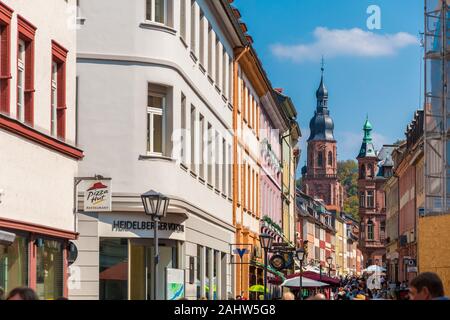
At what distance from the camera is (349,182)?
513 ft

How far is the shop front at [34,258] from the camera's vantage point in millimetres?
18141

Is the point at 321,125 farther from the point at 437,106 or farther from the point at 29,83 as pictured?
the point at 29,83

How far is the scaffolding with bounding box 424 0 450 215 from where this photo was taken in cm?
3253

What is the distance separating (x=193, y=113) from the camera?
3241 cm

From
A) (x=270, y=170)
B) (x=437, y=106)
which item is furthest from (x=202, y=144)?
(x=270, y=170)

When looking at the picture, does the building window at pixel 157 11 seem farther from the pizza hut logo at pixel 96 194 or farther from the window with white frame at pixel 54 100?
Result: the window with white frame at pixel 54 100

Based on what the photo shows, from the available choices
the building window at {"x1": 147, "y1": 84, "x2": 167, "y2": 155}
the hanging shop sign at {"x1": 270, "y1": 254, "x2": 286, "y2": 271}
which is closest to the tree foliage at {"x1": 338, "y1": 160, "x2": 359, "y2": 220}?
the hanging shop sign at {"x1": 270, "y1": 254, "x2": 286, "y2": 271}

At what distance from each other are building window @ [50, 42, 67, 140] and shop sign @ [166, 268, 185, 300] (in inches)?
133

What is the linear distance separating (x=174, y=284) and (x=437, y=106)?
15146mm

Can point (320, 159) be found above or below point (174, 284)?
above

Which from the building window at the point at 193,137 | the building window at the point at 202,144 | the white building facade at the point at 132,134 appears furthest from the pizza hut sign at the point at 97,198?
the building window at the point at 202,144

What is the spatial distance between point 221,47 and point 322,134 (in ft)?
318
